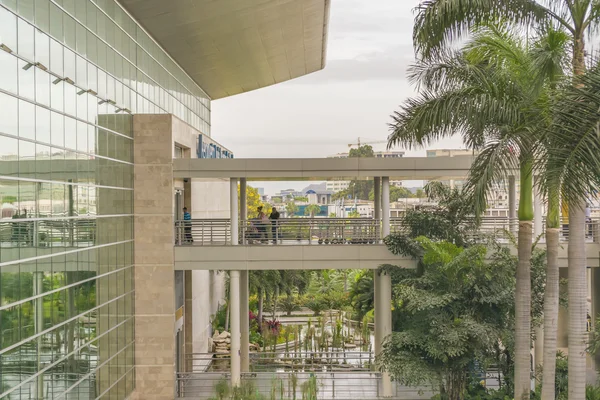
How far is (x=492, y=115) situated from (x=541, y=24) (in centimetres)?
215

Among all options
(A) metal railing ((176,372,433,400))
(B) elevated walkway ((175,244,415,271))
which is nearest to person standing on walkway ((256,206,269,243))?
(B) elevated walkway ((175,244,415,271))

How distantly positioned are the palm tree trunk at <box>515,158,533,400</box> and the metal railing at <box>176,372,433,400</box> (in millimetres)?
4723

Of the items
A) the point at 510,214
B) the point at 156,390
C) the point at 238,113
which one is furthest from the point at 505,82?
the point at 238,113

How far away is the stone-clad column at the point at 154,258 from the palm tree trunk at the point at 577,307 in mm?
11468

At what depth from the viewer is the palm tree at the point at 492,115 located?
1552 cm

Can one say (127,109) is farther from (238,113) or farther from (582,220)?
(238,113)

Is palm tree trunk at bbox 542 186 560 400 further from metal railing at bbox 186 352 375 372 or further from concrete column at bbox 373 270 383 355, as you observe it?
metal railing at bbox 186 352 375 372

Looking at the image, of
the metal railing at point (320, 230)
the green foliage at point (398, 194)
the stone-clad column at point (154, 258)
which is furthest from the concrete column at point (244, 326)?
the green foliage at point (398, 194)

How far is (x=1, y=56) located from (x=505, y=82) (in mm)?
10389

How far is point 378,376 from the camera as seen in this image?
2286cm

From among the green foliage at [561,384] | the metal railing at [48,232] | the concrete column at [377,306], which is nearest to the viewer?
the metal railing at [48,232]

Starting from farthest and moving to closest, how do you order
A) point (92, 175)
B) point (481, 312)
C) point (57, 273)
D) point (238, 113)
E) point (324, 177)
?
point (238, 113), point (324, 177), point (481, 312), point (92, 175), point (57, 273)

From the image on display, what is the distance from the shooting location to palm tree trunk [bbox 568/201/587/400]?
14094 millimetres

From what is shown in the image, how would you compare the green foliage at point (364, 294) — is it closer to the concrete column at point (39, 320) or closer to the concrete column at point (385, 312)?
the concrete column at point (385, 312)
